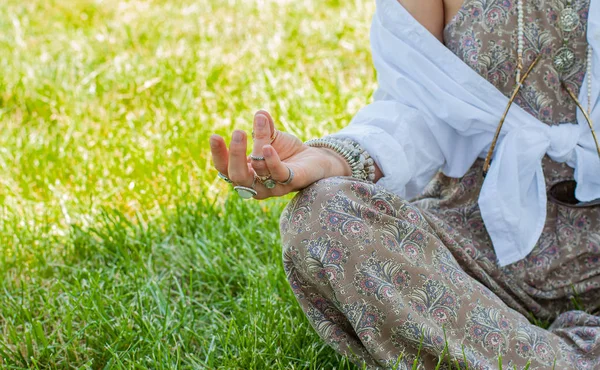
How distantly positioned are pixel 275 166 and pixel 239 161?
→ 0.19 ft

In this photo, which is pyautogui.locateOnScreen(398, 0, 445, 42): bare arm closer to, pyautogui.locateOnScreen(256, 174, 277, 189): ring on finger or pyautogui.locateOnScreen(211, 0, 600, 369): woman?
pyautogui.locateOnScreen(211, 0, 600, 369): woman

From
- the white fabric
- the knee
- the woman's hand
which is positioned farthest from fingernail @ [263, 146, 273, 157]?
the white fabric

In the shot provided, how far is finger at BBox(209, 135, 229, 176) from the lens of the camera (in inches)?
50.6

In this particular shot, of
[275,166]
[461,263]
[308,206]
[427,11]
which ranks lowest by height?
[461,263]

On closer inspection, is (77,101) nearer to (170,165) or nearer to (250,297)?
(170,165)

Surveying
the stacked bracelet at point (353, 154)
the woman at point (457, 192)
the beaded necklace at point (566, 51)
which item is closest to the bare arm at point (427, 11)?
the woman at point (457, 192)

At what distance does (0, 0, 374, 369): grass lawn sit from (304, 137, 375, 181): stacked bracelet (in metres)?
0.35

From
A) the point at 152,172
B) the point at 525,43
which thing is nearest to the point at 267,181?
the point at 525,43

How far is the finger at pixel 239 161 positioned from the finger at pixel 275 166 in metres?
0.04

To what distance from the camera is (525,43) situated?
1551mm

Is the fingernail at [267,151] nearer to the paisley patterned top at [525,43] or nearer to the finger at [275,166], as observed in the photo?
the finger at [275,166]

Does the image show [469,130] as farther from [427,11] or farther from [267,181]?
[267,181]

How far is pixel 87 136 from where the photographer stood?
2.71m

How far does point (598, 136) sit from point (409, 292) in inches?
20.4
